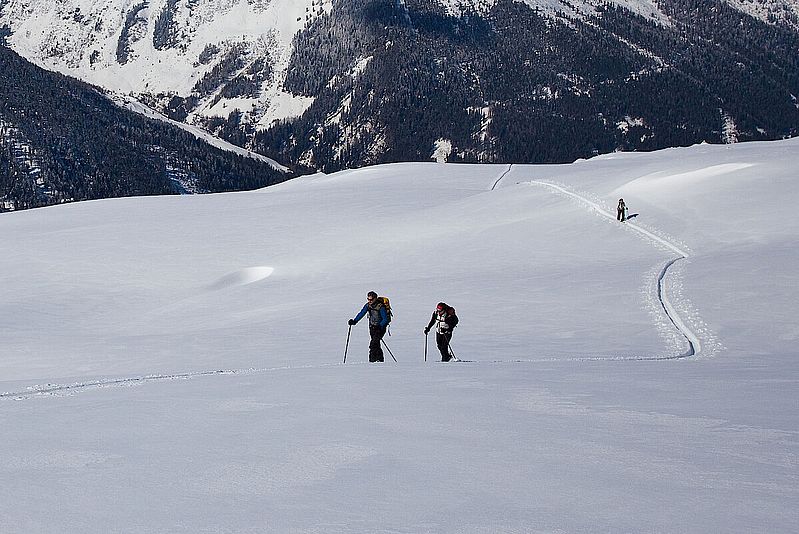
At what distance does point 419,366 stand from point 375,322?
1.94m

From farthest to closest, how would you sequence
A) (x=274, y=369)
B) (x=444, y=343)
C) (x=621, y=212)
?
(x=621, y=212)
(x=444, y=343)
(x=274, y=369)

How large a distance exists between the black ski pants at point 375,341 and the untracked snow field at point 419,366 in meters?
0.87

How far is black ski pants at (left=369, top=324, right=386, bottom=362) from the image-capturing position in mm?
16078

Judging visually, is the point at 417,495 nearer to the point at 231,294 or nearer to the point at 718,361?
the point at 718,361

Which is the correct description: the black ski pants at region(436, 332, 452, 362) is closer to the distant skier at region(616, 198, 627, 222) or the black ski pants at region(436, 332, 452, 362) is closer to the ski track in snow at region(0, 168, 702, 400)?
the ski track in snow at region(0, 168, 702, 400)

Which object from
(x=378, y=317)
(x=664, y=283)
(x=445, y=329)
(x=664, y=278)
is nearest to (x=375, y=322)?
(x=378, y=317)

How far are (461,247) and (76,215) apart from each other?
25543 millimetres

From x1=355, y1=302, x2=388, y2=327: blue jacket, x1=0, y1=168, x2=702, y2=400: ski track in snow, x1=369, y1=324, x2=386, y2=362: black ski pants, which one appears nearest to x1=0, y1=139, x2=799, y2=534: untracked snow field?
x1=0, y1=168, x2=702, y2=400: ski track in snow

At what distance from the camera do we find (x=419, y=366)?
14391mm

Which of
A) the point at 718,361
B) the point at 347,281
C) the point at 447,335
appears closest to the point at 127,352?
the point at 447,335

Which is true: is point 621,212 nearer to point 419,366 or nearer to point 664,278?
point 664,278

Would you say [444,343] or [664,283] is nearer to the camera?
[444,343]

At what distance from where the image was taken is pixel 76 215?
5019 cm

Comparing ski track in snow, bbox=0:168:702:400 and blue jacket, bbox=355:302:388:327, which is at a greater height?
blue jacket, bbox=355:302:388:327
